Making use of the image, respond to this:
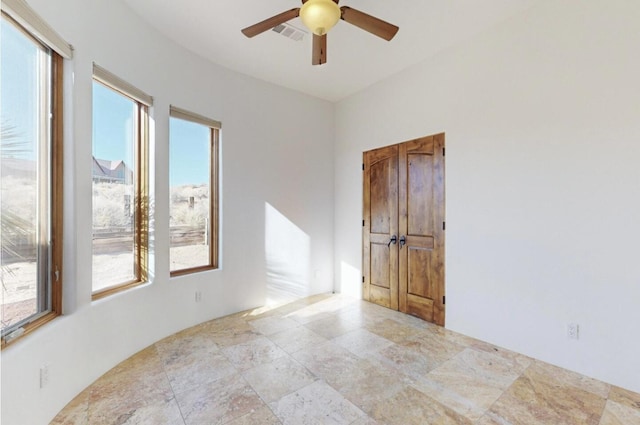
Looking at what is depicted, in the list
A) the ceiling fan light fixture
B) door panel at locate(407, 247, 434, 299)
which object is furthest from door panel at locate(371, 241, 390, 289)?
the ceiling fan light fixture

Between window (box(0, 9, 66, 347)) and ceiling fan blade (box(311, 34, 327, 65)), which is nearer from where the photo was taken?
window (box(0, 9, 66, 347))

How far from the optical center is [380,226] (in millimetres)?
→ 3973

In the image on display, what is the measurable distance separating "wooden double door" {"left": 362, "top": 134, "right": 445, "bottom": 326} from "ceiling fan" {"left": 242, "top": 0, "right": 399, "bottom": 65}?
1685mm

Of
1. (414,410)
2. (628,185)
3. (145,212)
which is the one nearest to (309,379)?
(414,410)

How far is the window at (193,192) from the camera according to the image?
10.2 ft

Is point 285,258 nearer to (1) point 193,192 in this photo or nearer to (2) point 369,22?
(1) point 193,192

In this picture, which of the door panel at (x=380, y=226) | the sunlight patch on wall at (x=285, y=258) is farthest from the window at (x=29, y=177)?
the door panel at (x=380, y=226)

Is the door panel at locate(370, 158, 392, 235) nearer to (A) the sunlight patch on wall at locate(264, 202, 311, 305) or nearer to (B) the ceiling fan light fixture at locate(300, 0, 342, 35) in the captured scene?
(A) the sunlight patch on wall at locate(264, 202, 311, 305)

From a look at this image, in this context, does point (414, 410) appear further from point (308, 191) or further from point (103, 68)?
point (103, 68)

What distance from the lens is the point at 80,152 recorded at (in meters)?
2.08

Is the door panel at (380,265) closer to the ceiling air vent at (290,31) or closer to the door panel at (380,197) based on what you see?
the door panel at (380,197)

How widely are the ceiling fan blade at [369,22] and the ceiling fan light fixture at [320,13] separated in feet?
0.47

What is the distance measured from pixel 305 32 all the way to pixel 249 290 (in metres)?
3.07

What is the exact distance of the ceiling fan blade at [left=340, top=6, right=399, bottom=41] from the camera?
1881 millimetres
